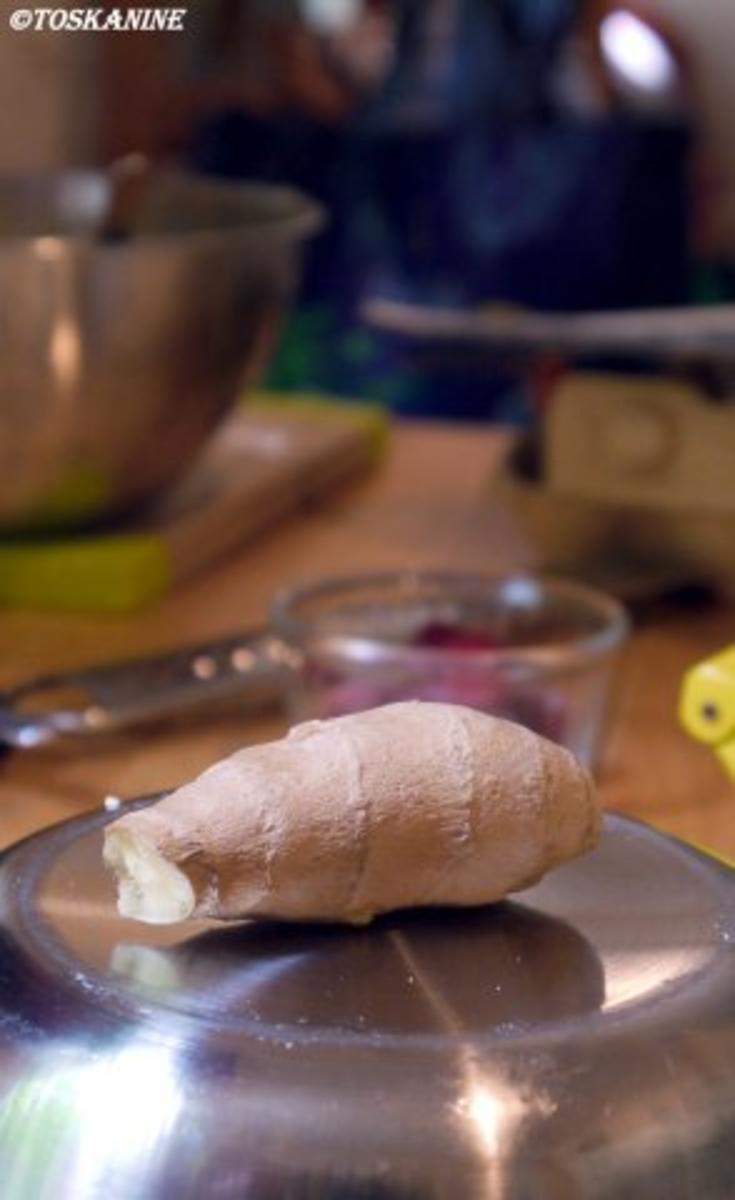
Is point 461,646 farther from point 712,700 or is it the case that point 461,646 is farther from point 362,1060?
point 362,1060

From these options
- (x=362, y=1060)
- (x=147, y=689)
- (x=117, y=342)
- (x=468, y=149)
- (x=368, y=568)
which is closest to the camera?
(x=362, y=1060)

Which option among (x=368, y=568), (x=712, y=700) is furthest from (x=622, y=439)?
(x=712, y=700)

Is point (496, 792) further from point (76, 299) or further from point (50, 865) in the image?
point (76, 299)

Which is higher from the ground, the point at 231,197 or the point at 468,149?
the point at 231,197

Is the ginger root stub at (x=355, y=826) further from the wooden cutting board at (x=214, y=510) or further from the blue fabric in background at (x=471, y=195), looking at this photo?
the blue fabric in background at (x=471, y=195)

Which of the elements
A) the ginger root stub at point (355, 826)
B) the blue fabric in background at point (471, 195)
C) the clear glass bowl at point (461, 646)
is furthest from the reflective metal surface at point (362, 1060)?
the blue fabric in background at point (471, 195)

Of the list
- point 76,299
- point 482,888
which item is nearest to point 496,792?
point 482,888

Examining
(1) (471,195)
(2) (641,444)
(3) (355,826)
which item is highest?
(3) (355,826)

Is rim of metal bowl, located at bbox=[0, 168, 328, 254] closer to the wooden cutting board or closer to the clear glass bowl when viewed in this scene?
the wooden cutting board
